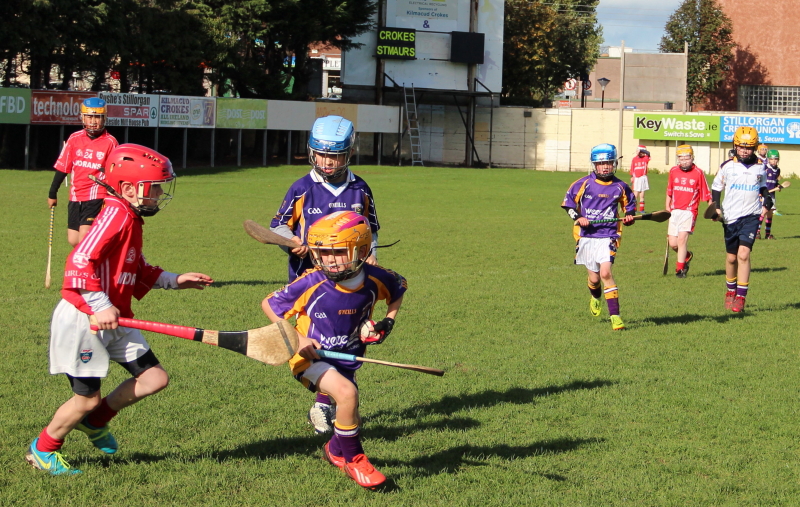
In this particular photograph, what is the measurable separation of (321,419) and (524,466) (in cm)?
142

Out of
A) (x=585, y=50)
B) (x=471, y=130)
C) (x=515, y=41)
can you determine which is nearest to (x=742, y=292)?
(x=471, y=130)

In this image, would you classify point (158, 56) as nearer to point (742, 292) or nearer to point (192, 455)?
point (742, 292)

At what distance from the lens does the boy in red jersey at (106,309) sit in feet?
15.7

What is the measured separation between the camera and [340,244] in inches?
188

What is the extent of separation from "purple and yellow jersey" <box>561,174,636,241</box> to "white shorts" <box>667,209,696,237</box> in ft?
16.1

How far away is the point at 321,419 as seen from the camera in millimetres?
6016

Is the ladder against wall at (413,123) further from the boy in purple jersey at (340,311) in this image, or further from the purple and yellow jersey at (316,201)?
the boy in purple jersey at (340,311)

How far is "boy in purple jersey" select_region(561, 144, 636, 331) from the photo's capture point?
10.1 m

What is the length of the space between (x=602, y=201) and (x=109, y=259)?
6649 millimetres

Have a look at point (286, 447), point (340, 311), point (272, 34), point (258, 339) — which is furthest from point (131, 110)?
point (258, 339)

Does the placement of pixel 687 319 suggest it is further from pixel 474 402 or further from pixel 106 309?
pixel 106 309

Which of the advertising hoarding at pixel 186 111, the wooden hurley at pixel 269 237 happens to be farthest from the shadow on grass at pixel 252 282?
the advertising hoarding at pixel 186 111

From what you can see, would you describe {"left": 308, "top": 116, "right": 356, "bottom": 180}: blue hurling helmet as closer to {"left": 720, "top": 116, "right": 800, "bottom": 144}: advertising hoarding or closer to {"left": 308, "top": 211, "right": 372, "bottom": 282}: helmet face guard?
{"left": 308, "top": 211, "right": 372, "bottom": 282}: helmet face guard

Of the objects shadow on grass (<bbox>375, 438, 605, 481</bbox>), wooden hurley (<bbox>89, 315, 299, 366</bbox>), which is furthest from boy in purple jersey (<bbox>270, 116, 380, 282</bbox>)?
shadow on grass (<bbox>375, 438, 605, 481</bbox>)
